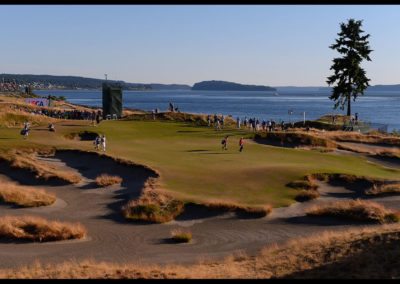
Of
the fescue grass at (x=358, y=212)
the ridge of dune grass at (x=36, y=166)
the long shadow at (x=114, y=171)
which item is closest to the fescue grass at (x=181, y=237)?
the long shadow at (x=114, y=171)

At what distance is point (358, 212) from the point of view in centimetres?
2452

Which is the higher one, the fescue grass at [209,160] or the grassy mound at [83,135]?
the grassy mound at [83,135]

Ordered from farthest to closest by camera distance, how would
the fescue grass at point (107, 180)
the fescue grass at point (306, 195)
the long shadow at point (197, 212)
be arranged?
the fescue grass at point (107, 180)
the fescue grass at point (306, 195)
the long shadow at point (197, 212)

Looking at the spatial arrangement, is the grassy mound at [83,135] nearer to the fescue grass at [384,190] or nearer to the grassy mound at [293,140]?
the grassy mound at [293,140]

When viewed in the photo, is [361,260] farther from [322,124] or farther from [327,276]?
[322,124]

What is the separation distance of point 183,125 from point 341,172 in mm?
26833

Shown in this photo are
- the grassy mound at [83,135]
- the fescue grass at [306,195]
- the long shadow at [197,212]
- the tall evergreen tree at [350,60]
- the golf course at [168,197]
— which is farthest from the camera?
the tall evergreen tree at [350,60]

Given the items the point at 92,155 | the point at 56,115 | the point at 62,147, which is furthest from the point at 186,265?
the point at 56,115

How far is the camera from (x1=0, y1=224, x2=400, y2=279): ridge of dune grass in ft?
48.5

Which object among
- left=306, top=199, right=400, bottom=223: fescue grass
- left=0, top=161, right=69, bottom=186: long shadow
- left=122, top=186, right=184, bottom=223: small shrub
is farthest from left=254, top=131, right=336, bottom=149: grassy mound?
left=122, top=186, right=184, bottom=223: small shrub

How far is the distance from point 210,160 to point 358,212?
44.8 ft

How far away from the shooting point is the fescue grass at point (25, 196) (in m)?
26.4

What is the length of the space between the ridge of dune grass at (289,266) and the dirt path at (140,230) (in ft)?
4.61

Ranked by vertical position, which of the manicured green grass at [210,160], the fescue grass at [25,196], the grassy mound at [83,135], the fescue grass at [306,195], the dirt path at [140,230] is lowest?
the dirt path at [140,230]
